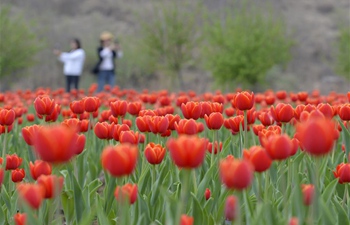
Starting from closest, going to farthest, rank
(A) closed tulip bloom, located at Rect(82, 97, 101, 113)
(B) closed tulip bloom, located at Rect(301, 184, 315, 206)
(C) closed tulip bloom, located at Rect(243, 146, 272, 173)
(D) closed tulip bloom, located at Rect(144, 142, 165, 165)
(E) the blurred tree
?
1. (C) closed tulip bloom, located at Rect(243, 146, 272, 173)
2. (B) closed tulip bloom, located at Rect(301, 184, 315, 206)
3. (D) closed tulip bloom, located at Rect(144, 142, 165, 165)
4. (A) closed tulip bloom, located at Rect(82, 97, 101, 113)
5. (E) the blurred tree

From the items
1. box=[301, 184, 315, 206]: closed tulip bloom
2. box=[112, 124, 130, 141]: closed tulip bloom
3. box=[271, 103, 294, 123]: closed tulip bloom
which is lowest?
box=[301, 184, 315, 206]: closed tulip bloom

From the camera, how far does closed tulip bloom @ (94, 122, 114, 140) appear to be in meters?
2.43

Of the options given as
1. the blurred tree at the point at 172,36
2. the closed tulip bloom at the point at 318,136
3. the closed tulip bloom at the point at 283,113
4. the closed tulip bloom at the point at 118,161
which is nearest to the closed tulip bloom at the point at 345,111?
the closed tulip bloom at the point at 283,113

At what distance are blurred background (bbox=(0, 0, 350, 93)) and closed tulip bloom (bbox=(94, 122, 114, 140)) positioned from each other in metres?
14.5

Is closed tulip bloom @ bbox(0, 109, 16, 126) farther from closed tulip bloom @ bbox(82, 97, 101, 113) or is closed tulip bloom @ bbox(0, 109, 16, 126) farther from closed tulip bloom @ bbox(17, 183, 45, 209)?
closed tulip bloom @ bbox(17, 183, 45, 209)

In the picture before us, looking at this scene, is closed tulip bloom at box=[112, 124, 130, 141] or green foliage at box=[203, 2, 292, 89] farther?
green foliage at box=[203, 2, 292, 89]

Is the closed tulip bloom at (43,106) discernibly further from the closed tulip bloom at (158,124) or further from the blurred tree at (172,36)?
the blurred tree at (172,36)

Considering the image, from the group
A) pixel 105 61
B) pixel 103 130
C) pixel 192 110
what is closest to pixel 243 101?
pixel 192 110

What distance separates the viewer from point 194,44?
19062 mm

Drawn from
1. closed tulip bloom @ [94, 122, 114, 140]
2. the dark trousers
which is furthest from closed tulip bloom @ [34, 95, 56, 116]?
the dark trousers

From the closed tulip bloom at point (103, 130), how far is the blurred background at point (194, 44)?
1446 cm

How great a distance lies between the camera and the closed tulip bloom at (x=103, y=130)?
243 centimetres

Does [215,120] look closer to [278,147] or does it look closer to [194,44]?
[278,147]

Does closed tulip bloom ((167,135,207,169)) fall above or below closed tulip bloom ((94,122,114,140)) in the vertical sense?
above
